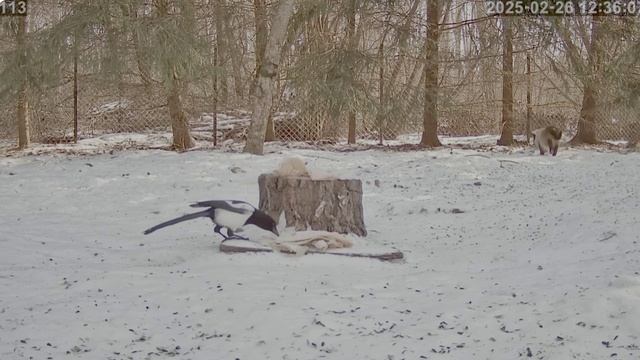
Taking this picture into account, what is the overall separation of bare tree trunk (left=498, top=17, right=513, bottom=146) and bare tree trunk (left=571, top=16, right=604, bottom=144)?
4.43ft

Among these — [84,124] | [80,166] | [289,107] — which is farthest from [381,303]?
[84,124]

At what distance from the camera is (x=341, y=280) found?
13.9ft

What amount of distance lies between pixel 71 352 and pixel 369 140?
38.4 feet

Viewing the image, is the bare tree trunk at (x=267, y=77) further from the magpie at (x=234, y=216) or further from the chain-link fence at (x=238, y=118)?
the magpie at (x=234, y=216)

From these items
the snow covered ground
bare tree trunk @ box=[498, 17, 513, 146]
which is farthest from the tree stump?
bare tree trunk @ box=[498, 17, 513, 146]

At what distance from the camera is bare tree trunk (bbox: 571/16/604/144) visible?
38.7 feet

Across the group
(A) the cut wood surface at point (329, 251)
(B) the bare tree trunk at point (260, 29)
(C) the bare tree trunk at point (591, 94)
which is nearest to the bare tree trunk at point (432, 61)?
(C) the bare tree trunk at point (591, 94)

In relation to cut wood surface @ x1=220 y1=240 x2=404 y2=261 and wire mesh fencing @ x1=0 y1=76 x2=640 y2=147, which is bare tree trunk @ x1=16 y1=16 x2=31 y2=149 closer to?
wire mesh fencing @ x1=0 y1=76 x2=640 y2=147

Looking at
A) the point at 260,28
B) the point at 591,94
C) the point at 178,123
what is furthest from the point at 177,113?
the point at 591,94

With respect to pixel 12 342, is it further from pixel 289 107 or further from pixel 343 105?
pixel 289 107

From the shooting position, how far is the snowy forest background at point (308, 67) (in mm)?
10320

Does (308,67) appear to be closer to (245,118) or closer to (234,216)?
(245,118)

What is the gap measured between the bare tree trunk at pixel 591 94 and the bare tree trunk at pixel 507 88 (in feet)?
4.43

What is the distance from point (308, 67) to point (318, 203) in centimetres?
637
